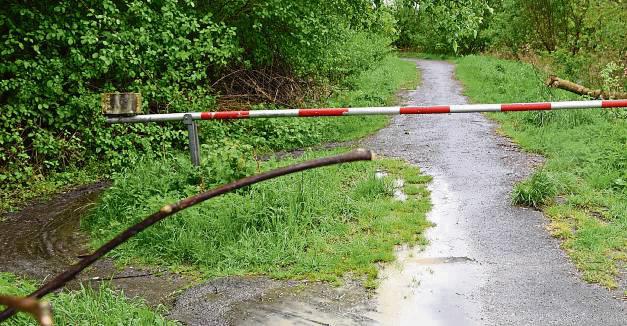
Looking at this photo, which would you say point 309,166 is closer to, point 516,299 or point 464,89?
point 516,299

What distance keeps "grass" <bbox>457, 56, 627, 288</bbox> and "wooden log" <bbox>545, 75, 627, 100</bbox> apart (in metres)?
0.19

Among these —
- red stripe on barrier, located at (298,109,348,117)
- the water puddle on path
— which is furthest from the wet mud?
red stripe on barrier, located at (298,109,348,117)

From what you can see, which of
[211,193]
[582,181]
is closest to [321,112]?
[582,181]

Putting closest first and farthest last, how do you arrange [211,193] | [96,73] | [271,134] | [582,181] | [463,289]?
[211,193]
[463,289]
[582,181]
[96,73]
[271,134]

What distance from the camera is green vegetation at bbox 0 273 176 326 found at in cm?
387

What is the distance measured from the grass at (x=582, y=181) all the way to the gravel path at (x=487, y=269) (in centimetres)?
19

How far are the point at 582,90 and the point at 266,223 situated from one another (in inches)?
344

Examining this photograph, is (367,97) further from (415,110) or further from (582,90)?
(415,110)

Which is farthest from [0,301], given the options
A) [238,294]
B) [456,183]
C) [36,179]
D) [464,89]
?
[464,89]

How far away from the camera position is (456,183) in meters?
7.20

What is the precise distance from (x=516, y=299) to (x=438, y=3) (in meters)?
7.04

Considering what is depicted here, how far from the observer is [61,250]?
574 centimetres

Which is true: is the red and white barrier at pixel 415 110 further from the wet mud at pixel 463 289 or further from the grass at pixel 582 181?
the wet mud at pixel 463 289

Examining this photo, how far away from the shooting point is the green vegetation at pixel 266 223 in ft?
16.6
